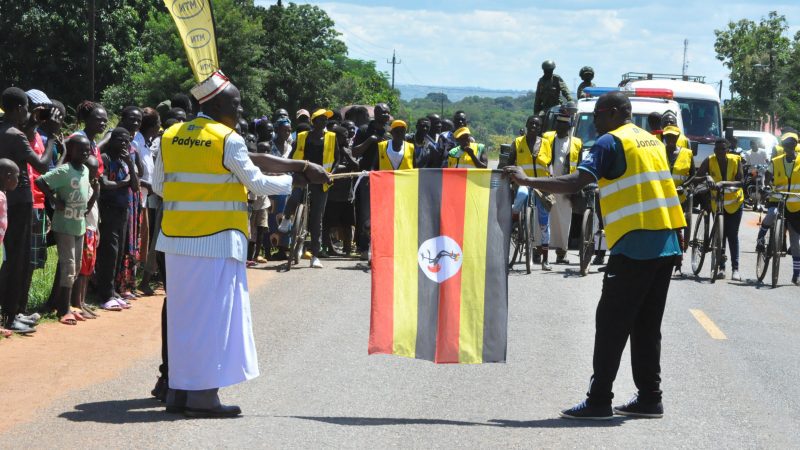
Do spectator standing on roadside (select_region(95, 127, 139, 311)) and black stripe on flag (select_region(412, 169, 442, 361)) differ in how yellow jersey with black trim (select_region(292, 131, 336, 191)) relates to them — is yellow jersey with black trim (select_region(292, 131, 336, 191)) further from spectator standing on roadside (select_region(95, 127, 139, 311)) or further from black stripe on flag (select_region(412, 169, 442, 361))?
black stripe on flag (select_region(412, 169, 442, 361))

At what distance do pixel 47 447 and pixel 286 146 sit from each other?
1074cm

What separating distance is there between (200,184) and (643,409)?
3.25 m

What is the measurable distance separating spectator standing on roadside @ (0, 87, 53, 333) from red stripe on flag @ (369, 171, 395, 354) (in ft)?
11.3

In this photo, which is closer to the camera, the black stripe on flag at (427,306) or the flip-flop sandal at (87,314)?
the black stripe on flag at (427,306)

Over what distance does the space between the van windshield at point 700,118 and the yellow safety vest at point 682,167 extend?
11649mm

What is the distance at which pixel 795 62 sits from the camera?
66000 millimetres

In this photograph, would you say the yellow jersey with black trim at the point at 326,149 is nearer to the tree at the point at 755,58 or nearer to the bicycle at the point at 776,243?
the bicycle at the point at 776,243

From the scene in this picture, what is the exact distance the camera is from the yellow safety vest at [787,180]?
1659 cm

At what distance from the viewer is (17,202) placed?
33.8 ft

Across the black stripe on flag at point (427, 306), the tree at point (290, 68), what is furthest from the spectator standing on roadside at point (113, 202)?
the tree at point (290, 68)

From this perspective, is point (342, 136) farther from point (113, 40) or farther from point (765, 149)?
point (113, 40)

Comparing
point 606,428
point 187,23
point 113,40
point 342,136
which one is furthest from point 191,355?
point 113,40

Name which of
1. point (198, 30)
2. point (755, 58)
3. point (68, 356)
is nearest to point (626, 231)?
point (68, 356)

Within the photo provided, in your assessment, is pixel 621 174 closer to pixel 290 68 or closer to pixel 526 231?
pixel 526 231
